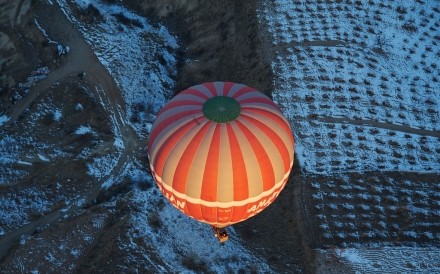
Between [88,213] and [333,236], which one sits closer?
[333,236]

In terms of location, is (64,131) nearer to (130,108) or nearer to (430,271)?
(130,108)

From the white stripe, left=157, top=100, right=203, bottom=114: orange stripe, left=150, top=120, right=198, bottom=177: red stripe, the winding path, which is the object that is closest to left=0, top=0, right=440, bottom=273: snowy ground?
the winding path

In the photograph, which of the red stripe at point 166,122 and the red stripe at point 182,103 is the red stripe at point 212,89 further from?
the red stripe at point 166,122

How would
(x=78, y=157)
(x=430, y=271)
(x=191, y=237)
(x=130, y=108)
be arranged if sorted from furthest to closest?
(x=130, y=108), (x=78, y=157), (x=191, y=237), (x=430, y=271)

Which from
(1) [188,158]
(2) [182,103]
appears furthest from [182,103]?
(1) [188,158]

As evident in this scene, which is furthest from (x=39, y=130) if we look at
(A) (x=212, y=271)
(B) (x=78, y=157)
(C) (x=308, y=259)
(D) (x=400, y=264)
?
(D) (x=400, y=264)

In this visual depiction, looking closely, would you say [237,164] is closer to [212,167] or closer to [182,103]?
[212,167]
